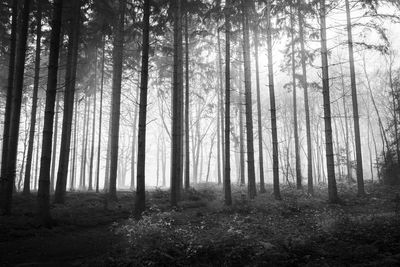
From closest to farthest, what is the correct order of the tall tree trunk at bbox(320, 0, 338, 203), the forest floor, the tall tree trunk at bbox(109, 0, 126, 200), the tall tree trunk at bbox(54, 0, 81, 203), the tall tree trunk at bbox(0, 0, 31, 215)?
the forest floor
the tall tree trunk at bbox(0, 0, 31, 215)
the tall tree trunk at bbox(320, 0, 338, 203)
the tall tree trunk at bbox(54, 0, 81, 203)
the tall tree trunk at bbox(109, 0, 126, 200)

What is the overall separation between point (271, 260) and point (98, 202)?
1192cm

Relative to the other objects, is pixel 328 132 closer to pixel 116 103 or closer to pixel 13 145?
pixel 116 103

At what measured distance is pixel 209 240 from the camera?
268 inches

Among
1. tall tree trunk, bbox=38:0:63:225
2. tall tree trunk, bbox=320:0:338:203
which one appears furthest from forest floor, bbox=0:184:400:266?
tall tree trunk, bbox=320:0:338:203

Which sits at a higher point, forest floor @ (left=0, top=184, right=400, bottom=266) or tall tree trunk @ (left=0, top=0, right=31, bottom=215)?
tall tree trunk @ (left=0, top=0, right=31, bottom=215)

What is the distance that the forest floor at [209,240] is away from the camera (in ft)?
18.9

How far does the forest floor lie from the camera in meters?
5.77

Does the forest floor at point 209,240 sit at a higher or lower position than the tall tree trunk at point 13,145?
lower

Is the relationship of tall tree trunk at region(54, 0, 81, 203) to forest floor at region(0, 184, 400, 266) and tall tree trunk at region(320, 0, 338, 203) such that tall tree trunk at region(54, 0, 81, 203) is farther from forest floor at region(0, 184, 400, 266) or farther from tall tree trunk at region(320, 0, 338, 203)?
tall tree trunk at region(320, 0, 338, 203)

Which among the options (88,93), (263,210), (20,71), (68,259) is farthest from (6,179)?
(88,93)

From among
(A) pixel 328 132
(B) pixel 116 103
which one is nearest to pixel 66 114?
(B) pixel 116 103

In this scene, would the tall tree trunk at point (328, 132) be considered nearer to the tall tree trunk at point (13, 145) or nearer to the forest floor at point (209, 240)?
the forest floor at point (209, 240)

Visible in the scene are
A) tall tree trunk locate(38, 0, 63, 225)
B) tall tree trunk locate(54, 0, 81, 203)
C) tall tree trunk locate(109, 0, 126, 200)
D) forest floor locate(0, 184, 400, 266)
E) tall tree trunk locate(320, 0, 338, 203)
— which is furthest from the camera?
tall tree trunk locate(109, 0, 126, 200)

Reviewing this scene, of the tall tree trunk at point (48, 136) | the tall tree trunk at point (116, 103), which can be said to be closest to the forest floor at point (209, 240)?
the tall tree trunk at point (48, 136)
